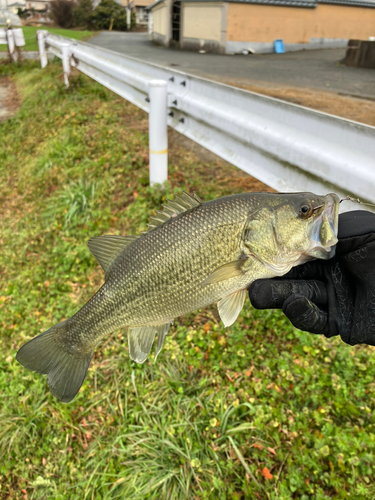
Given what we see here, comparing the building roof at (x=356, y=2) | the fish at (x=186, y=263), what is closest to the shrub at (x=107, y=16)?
the building roof at (x=356, y=2)

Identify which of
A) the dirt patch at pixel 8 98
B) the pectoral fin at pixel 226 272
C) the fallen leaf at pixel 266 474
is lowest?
the fallen leaf at pixel 266 474

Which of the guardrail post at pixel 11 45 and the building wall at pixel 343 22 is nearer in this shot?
the guardrail post at pixel 11 45

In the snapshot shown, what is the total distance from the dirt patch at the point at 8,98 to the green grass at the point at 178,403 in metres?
7.55

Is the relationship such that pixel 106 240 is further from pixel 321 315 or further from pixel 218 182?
pixel 218 182

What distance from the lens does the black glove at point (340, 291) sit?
182 centimetres

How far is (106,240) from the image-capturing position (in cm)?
222

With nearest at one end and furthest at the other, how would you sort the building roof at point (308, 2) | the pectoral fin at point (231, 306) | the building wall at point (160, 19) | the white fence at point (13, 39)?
1. the pectoral fin at point (231, 306)
2. the white fence at point (13, 39)
3. the building roof at point (308, 2)
4. the building wall at point (160, 19)

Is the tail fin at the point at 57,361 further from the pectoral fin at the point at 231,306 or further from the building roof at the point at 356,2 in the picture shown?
the building roof at the point at 356,2

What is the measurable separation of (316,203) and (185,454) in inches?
91.6

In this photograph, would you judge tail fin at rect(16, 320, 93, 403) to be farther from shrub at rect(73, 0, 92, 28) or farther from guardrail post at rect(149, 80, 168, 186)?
shrub at rect(73, 0, 92, 28)

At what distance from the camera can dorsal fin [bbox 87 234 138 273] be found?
2201mm

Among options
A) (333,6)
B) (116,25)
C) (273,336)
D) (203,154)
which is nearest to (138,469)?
(273,336)

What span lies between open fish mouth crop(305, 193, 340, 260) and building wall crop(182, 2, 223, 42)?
73.3 ft

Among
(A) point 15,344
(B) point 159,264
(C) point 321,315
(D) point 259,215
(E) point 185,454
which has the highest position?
(D) point 259,215
